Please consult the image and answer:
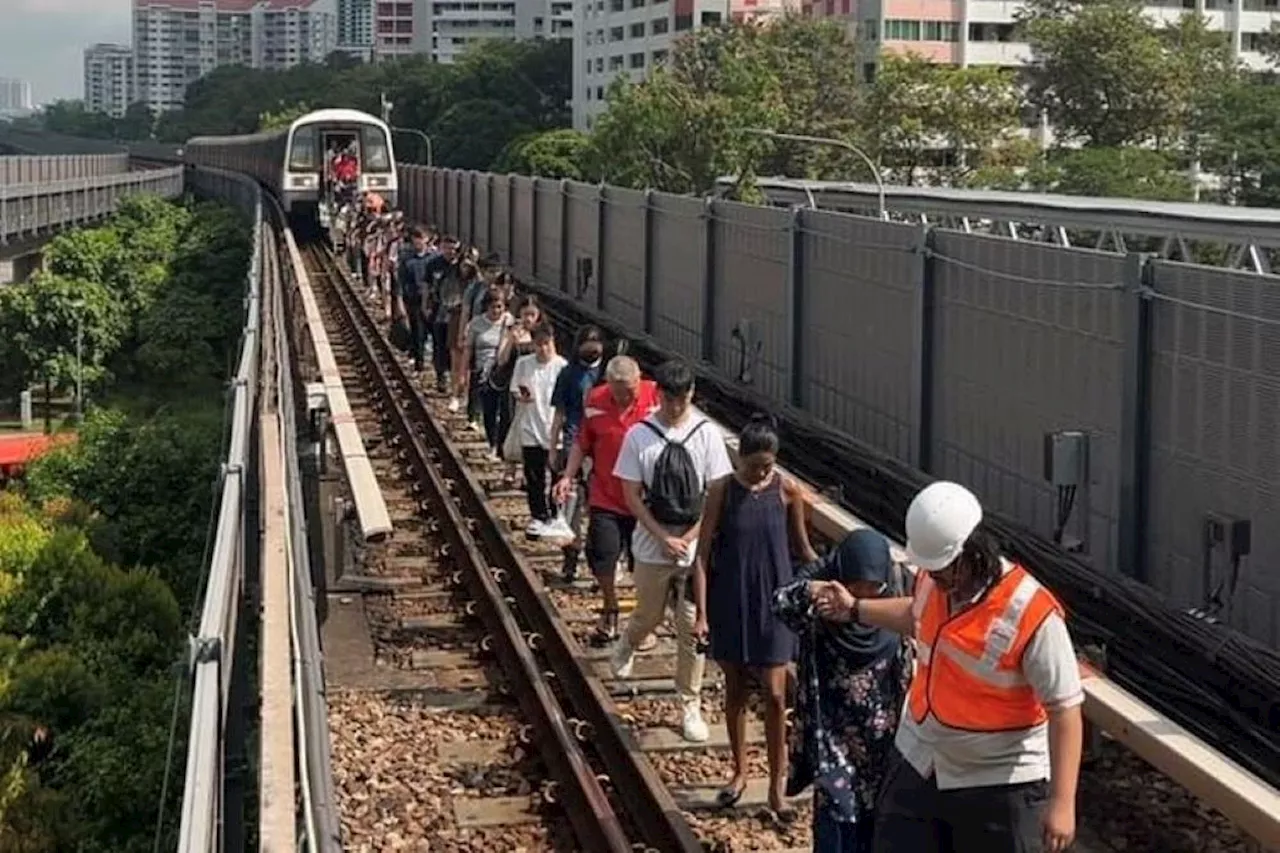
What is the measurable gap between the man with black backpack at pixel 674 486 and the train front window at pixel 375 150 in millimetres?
34572

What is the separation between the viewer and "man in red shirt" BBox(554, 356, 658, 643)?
9430 mm

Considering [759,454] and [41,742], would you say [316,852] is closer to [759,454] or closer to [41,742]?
[759,454]

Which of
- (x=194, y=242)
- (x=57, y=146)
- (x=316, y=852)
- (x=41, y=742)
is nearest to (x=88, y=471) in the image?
(x=41, y=742)

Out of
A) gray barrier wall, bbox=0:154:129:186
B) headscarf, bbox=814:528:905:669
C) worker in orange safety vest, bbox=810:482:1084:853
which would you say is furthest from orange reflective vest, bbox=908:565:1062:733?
gray barrier wall, bbox=0:154:129:186

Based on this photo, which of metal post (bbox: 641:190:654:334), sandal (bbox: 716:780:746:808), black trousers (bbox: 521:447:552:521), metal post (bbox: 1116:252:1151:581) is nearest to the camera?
sandal (bbox: 716:780:746:808)

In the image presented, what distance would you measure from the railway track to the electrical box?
2312mm

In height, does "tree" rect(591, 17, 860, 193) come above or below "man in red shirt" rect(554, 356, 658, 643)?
above

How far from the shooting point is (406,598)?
38.1ft

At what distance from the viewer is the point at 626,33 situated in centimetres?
10888

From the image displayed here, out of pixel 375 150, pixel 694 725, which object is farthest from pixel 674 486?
pixel 375 150

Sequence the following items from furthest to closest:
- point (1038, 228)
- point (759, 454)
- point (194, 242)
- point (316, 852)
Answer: point (194, 242) < point (1038, 228) < point (759, 454) < point (316, 852)

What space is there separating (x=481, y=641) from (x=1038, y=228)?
13992 millimetres

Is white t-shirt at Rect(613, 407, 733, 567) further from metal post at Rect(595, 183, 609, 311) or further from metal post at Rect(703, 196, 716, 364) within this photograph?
metal post at Rect(595, 183, 609, 311)

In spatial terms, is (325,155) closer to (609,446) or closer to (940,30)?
(609,446)
